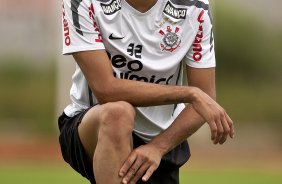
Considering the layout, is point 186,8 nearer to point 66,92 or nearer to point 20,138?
point 66,92

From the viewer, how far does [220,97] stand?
64.2 feet

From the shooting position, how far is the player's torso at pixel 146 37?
473 cm

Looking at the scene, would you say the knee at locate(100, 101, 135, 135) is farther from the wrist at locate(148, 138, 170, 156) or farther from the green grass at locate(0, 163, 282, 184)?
the green grass at locate(0, 163, 282, 184)

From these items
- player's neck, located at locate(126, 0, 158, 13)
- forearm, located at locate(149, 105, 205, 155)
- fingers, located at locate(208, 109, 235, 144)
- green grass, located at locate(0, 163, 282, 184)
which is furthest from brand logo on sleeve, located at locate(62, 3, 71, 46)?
green grass, located at locate(0, 163, 282, 184)

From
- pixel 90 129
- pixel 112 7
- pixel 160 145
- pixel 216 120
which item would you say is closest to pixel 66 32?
pixel 112 7

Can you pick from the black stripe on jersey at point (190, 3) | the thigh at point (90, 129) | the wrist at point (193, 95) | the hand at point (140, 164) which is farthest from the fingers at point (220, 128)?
the black stripe on jersey at point (190, 3)

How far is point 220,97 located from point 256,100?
1606 mm

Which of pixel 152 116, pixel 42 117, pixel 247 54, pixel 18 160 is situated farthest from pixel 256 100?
pixel 152 116

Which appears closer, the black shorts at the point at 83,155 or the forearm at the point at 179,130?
the forearm at the point at 179,130

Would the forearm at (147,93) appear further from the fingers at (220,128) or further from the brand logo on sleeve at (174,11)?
the brand logo on sleeve at (174,11)

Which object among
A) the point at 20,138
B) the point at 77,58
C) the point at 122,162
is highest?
the point at 77,58

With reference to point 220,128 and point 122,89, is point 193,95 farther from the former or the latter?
point 122,89

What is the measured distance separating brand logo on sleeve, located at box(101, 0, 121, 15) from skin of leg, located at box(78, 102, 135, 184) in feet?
1.72

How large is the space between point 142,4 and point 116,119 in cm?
79
